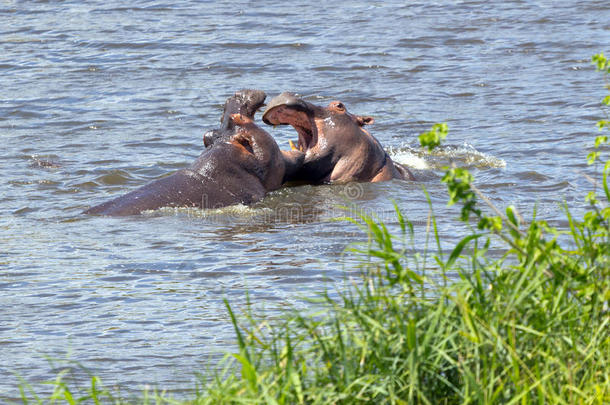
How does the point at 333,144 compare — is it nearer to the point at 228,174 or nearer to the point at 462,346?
the point at 228,174

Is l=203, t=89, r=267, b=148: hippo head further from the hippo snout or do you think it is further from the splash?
the splash

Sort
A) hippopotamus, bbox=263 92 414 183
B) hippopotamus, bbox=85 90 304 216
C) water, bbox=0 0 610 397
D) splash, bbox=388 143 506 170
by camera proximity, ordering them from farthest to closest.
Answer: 1. splash, bbox=388 143 506 170
2. hippopotamus, bbox=263 92 414 183
3. hippopotamus, bbox=85 90 304 216
4. water, bbox=0 0 610 397

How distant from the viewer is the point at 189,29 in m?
16.1

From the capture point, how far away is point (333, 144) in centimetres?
809

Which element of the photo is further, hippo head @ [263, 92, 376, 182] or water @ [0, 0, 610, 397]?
hippo head @ [263, 92, 376, 182]

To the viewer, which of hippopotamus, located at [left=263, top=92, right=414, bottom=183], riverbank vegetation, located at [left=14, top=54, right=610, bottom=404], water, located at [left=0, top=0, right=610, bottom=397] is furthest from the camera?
hippopotamus, located at [left=263, top=92, right=414, bottom=183]

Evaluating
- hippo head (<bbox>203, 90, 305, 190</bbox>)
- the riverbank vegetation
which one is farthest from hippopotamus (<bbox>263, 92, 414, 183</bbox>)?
the riverbank vegetation

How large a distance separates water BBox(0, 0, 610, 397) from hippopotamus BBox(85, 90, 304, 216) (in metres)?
0.14

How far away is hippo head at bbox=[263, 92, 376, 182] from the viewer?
8078mm

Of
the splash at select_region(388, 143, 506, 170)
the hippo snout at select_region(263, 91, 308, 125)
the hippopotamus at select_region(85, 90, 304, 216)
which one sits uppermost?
the hippo snout at select_region(263, 91, 308, 125)

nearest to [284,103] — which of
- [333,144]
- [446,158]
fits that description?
[333,144]

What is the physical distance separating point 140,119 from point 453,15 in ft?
22.2

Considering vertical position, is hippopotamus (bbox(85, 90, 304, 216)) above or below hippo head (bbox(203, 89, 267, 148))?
below

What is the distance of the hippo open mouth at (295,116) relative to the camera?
767 centimetres
